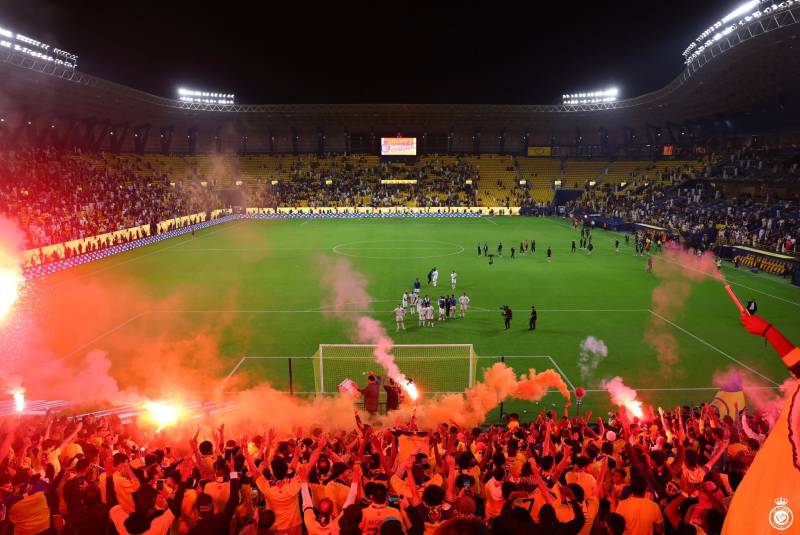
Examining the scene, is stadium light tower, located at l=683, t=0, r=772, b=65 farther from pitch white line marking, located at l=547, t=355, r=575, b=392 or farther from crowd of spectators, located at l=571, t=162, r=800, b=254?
pitch white line marking, located at l=547, t=355, r=575, b=392

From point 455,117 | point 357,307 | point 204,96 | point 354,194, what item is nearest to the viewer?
point 357,307

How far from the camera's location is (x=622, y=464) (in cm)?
836

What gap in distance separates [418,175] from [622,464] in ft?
285

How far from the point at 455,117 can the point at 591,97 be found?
21.5 metres

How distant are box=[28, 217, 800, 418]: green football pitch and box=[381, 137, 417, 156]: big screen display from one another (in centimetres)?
4633

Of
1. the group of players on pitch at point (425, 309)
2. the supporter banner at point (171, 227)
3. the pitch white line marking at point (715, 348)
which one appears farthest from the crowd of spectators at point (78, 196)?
the pitch white line marking at point (715, 348)

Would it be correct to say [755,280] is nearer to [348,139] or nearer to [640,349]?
[640,349]

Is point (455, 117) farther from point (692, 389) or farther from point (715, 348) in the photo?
point (692, 389)

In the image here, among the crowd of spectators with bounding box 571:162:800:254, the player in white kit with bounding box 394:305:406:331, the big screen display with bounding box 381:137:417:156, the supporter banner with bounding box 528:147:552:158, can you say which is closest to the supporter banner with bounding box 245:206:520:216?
the crowd of spectators with bounding box 571:162:800:254

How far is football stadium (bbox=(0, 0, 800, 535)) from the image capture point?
21.5 feet

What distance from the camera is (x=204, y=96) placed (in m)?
85.6

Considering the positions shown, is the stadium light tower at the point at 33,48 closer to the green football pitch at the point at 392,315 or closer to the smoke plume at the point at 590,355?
the green football pitch at the point at 392,315

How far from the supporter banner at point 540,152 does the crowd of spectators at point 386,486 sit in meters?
89.7

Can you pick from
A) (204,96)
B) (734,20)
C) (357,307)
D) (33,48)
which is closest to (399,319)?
(357,307)
